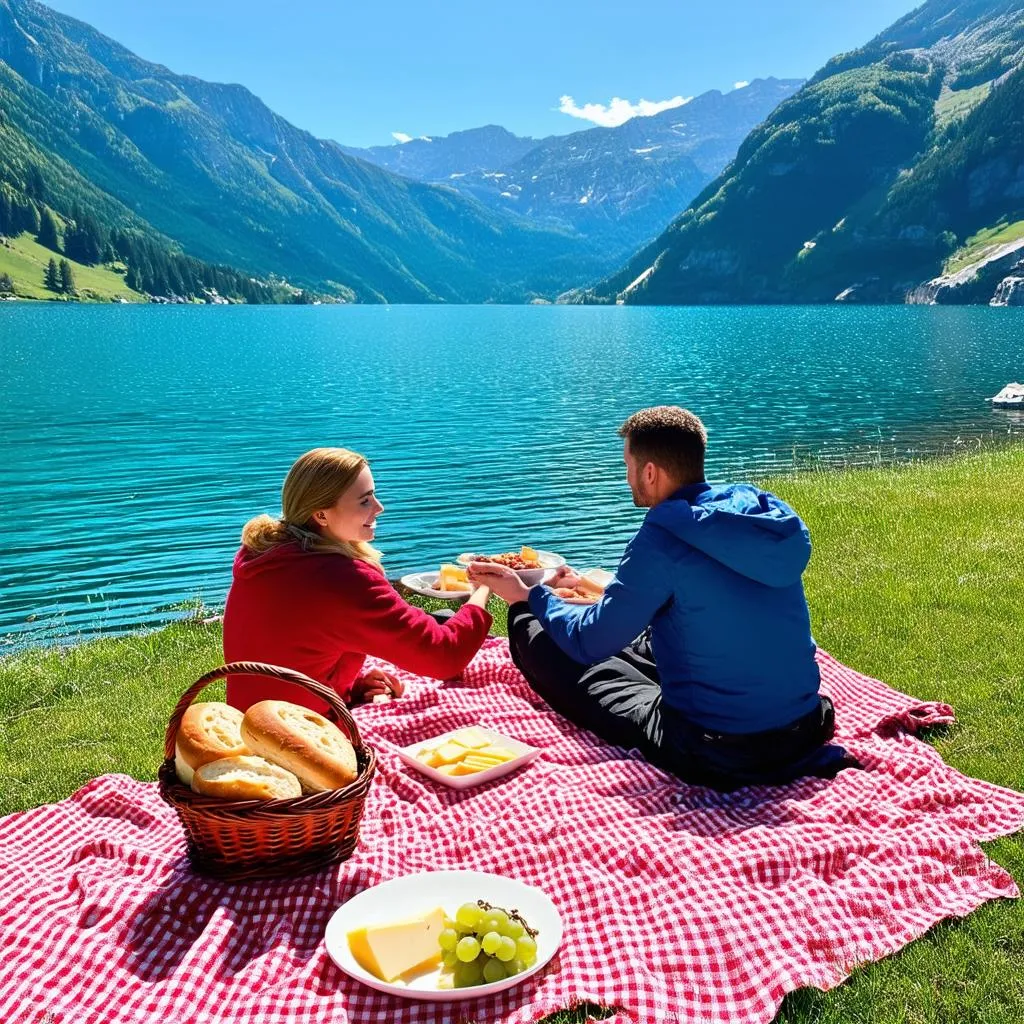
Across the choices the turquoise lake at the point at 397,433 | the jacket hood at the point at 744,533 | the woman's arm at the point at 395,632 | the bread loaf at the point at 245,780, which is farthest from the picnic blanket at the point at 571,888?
the turquoise lake at the point at 397,433

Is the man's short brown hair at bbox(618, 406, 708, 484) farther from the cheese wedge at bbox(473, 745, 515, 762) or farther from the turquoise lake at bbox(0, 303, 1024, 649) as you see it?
the turquoise lake at bbox(0, 303, 1024, 649)

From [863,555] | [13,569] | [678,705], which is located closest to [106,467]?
[13,569]

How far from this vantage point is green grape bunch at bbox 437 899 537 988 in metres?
4.39

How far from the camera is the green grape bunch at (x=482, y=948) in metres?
4.39

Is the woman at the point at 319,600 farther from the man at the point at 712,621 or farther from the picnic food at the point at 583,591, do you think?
the picnic food at the point at 583,591

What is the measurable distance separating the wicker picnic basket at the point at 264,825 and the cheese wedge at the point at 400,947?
780mm

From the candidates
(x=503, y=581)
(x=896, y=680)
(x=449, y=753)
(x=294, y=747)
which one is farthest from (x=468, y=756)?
(x=896, y=680)

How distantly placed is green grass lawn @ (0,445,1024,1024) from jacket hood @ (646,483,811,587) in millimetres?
2287

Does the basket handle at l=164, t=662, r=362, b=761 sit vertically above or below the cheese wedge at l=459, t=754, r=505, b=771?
above

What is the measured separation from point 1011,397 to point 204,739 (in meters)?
51.4

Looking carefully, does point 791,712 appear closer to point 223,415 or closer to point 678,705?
point 678,705

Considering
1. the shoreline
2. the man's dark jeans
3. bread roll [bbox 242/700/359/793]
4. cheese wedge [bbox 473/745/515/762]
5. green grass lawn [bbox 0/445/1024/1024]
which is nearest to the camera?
green grass lawn [bbox 0/445/1024/1024]

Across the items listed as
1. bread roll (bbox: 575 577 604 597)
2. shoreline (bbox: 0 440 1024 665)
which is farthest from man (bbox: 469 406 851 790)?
shoreline (bbox: 0 440 1024 665)

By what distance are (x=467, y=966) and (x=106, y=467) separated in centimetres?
3280
